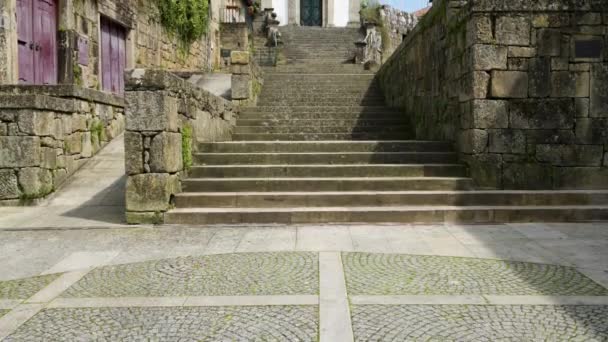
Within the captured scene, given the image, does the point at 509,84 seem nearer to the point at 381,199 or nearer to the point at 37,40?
the point at 381,199

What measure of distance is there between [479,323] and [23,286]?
3.24m

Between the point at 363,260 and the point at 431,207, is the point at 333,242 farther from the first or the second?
the point at 431,207

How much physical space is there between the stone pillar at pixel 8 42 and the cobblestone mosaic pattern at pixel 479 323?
8.57 meters

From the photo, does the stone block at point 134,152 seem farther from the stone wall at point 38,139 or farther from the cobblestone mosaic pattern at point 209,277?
the stone wall at point 38,139

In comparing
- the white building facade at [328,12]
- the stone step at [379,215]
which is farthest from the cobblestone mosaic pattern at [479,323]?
the white building facade at [328,12]

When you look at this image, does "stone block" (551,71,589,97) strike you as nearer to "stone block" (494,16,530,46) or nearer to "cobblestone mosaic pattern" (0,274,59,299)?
"stone block" (494,16,530,46)

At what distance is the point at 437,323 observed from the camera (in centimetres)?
283

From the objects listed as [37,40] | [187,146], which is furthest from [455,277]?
[37,40]

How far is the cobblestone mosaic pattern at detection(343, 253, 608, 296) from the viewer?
3350mm

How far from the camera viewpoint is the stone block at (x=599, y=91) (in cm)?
632

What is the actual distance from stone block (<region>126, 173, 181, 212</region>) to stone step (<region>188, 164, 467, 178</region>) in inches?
39.6

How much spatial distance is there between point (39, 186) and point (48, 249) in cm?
248

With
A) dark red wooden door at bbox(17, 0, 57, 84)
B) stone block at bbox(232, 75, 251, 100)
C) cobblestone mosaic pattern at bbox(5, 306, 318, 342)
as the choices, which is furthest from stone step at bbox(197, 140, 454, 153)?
dark red wooden door at bbox(17, 0, 57, 84)

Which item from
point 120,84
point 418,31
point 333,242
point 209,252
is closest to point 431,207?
point 333,242
